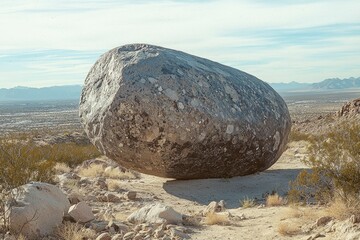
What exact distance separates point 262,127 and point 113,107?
3.34 m

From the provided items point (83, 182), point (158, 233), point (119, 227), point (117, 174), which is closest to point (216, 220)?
point (158, 233)

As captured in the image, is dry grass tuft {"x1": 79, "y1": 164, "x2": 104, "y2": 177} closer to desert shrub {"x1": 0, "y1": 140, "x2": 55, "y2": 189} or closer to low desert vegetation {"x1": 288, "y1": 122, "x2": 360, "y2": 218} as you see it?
desert shrub {"x1": 0, "y1": 140, "x2": 55, "y2": 189}

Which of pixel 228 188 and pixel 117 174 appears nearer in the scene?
pixel 228 188

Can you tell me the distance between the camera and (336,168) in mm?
8367

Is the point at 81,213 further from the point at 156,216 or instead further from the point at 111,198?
the point at 111,198

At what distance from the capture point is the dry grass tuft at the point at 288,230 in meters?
7.17

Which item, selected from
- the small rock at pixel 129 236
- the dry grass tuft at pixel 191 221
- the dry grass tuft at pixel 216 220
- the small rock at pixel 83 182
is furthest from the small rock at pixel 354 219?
the small rock at pixel 83 182

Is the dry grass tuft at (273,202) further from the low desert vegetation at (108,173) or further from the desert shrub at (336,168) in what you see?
the low desert vegetation at (108,173)

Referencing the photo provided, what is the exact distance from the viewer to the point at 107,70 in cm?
1202

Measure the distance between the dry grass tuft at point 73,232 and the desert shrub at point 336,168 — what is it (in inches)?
132

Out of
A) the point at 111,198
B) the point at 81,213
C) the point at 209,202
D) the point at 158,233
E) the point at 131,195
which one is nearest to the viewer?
the point at 158,233

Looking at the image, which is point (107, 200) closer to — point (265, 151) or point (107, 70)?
point (107, 70)

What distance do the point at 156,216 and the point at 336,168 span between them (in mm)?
2827

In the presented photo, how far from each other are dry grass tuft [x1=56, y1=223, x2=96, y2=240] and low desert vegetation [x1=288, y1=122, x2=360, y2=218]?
3332 mm
